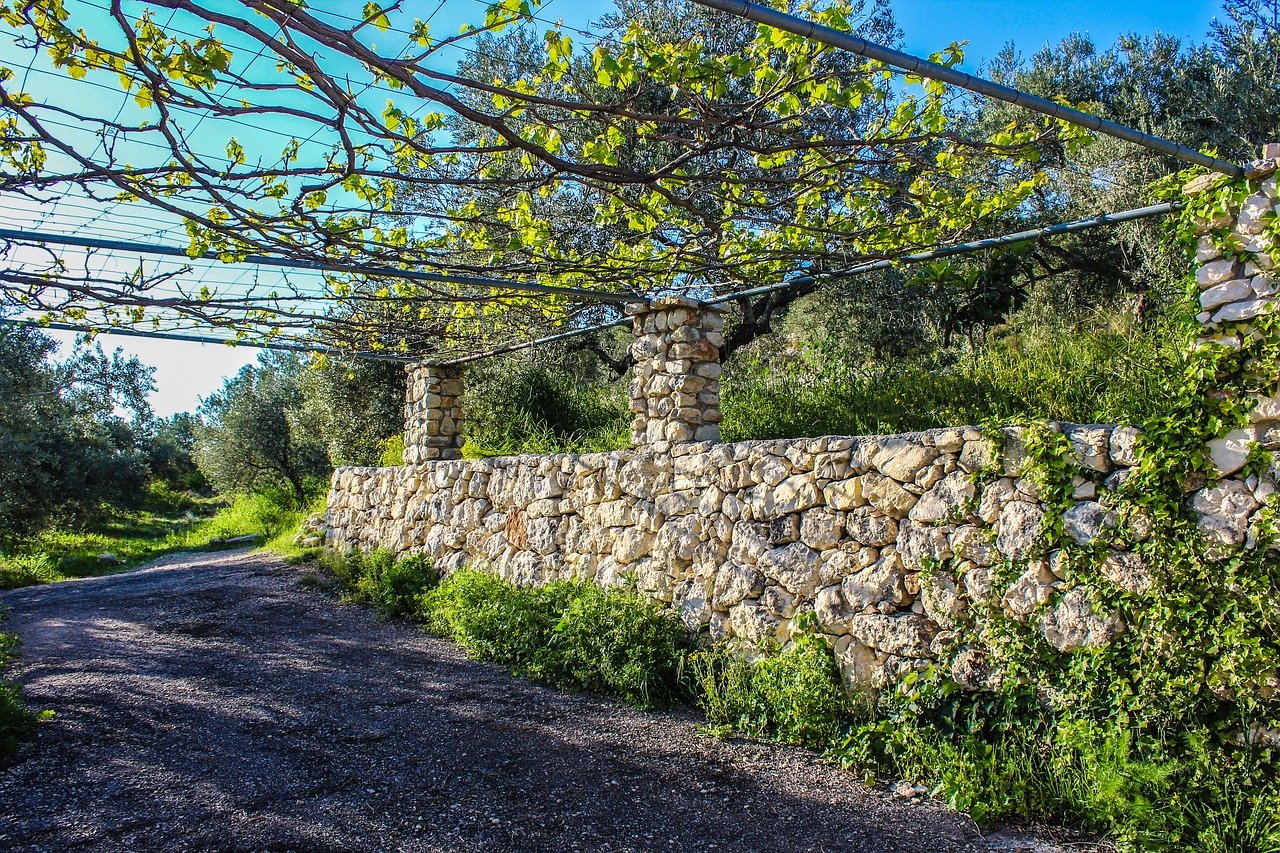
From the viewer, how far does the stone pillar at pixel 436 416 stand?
367 inches

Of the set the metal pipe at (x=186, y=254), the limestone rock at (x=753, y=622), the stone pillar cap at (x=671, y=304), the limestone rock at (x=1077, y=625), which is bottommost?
the limestone rock at (x=753, y=622)

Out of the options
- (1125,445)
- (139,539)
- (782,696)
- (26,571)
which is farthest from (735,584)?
(139,539)

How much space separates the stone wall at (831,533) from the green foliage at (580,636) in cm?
25

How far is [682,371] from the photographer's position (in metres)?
6.04

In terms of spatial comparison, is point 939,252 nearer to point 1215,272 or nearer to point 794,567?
point 1215,272

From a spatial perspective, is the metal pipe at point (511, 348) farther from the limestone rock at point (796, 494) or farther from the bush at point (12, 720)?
the bush at point (12, 720)

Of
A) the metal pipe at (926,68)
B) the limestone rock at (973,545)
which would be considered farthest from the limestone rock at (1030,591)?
the metal pipe at (926,68)

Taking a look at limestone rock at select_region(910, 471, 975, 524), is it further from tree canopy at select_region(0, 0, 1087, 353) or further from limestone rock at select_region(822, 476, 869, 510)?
tree canopy at select_region(0, 0, 1087, 353)

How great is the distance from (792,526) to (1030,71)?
878 cm

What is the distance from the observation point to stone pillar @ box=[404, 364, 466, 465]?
30.6 ft

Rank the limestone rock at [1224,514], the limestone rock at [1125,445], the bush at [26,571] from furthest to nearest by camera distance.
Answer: the bush at [26,571] → the limestone rock at [1125,445] → the limestone rock at [1224,514]

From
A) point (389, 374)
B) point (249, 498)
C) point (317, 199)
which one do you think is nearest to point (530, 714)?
point (317, 199)

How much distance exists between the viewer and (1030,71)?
10.4 m

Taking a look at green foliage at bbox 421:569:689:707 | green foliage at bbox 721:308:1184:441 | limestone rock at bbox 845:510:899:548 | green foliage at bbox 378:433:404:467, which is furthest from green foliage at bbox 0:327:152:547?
limestone rock at bbox 845:510:899:548
